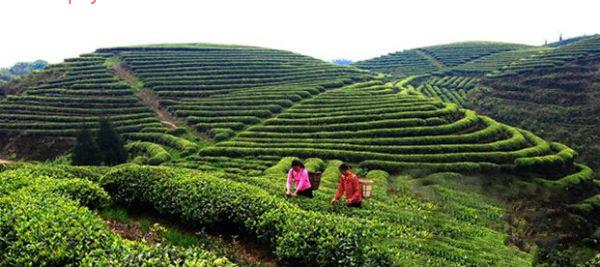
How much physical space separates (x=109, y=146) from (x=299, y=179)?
4050cm

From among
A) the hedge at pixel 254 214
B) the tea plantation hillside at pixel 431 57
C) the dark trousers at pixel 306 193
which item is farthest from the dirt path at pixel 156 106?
the tea plantation hillside at pixel 431 57

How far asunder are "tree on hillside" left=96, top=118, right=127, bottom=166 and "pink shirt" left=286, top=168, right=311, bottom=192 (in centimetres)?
3929

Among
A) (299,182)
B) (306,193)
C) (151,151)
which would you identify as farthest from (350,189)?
(151,151)

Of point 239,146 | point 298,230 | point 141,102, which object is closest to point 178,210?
point 298,230

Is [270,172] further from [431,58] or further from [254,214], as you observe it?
[431,58]

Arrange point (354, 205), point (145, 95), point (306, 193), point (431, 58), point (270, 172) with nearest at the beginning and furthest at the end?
point (354, 205)
point (306, 193)
point (270, 172)
point (145, 95)
point (431, 58)

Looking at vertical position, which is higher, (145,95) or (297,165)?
(297,165)

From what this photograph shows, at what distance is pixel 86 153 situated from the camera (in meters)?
50.6

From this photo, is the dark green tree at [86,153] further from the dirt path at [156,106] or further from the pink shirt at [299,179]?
the pink shirt at [299,179]

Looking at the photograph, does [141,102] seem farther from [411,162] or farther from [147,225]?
[147,225]

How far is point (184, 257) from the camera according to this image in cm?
927

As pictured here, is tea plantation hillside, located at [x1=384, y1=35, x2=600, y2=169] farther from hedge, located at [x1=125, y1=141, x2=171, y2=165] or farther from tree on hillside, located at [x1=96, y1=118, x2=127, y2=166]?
tree on hillside, located at [x1=96, y1=118, x2=127, y2=166]

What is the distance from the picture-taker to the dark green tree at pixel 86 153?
50.3m

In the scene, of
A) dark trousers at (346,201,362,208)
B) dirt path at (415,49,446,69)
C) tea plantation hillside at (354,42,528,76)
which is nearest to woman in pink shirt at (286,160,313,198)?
dark trousers at (346,201,362,208)
